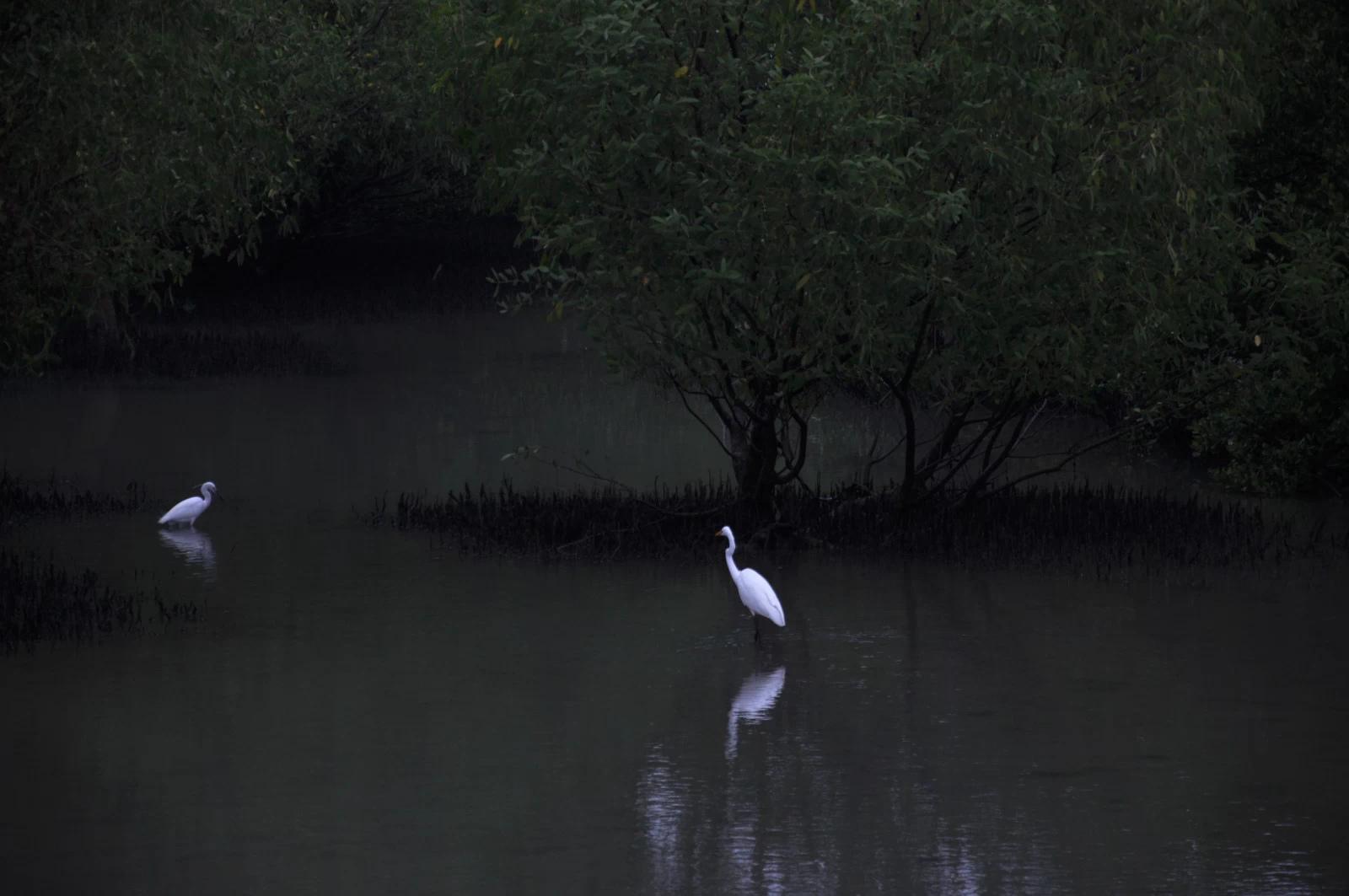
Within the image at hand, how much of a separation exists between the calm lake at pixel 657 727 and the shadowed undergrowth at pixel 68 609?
343 millimetres

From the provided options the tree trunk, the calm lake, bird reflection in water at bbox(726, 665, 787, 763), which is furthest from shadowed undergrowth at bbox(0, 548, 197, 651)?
the tree trunk

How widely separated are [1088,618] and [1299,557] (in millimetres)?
3371

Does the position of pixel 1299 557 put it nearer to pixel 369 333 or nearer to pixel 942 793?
pixel 942 793

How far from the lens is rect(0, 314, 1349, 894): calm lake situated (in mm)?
9617

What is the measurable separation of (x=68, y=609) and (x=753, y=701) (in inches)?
212

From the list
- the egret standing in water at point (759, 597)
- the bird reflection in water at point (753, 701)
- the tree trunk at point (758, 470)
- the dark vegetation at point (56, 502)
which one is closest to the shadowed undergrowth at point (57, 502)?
the dark vegetation at point (56, 502)

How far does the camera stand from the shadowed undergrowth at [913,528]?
18000mm

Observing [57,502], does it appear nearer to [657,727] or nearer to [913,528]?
[913,528]

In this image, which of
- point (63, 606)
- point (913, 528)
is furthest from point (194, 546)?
point (913, 528)

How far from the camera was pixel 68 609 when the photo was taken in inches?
603

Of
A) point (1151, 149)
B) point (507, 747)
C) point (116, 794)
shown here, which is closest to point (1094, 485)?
point (1151, 149)

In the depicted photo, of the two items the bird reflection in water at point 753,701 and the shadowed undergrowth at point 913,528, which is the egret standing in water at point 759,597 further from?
the shadowed undergrowth at point 913,528

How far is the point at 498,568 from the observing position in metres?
17.6

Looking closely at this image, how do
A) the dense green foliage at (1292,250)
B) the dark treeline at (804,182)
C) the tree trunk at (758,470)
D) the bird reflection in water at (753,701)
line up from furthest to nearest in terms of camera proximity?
the dense green foliage at (1292,250) → the tree trunk at (758,470) → the dark treeline at (804,182) → the bird reflection in water at (753,701)
